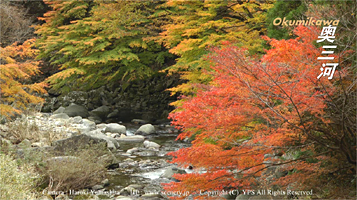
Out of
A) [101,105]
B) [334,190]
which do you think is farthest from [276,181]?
[101,105]

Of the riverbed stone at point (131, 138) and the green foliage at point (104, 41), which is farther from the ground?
the green foliage at point (104, 41)

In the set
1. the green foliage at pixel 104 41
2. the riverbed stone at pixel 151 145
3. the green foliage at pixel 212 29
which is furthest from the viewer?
the green foliage at pixel 104 41

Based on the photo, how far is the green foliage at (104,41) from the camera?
14.5 meters

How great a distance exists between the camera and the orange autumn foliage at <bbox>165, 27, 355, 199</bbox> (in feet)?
12.3

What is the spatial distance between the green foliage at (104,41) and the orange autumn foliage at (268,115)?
423 inches

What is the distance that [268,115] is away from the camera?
4.02 meters

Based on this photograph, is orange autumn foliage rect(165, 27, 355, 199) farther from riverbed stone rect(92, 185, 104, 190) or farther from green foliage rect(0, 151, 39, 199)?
riverbed stone rect(92, 185, 104, 190)

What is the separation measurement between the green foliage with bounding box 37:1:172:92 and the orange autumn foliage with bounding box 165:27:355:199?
10744 millimetres

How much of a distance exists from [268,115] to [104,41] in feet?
40.0

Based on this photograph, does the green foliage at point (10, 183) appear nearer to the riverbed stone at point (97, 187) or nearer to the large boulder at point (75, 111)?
the riverbed stone at point (97, 187)

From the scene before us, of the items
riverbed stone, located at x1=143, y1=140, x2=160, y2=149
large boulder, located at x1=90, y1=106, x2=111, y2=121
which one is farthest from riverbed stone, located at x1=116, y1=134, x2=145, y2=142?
large boulder, located at x1=90, y1=106, x2=111, y2=121

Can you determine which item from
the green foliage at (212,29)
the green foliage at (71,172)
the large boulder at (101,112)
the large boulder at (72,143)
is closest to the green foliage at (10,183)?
the green foliage at (71,172)

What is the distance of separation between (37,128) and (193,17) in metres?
5.27

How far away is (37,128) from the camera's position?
827 cm
